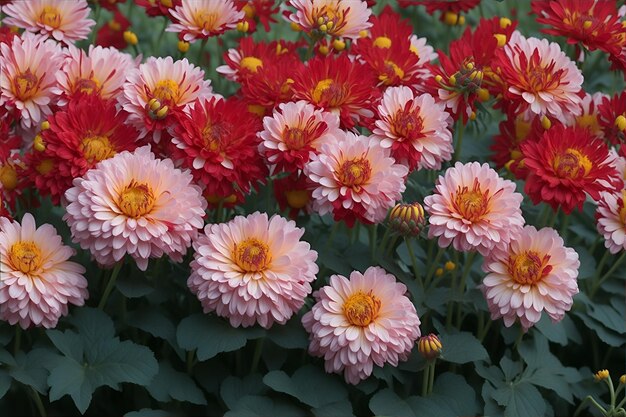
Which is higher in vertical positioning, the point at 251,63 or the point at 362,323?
the point at 251,63

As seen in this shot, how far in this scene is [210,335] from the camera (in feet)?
5.97

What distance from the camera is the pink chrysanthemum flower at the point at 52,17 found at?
2.19 meters

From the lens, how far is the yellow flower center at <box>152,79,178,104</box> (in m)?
1.86

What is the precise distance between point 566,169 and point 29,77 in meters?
1.10

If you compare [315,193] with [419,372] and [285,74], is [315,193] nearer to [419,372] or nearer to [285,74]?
[285,74]

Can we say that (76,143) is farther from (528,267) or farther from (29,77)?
(528,267)

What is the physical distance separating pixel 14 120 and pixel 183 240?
0.56 m

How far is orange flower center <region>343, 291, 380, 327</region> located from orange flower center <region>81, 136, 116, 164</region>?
553 millimetres

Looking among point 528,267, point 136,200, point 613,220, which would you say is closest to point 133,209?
point 136,200

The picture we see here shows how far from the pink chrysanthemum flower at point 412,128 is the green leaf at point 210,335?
1.48ft

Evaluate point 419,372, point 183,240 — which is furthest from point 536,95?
point 183,240

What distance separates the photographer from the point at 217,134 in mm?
1794

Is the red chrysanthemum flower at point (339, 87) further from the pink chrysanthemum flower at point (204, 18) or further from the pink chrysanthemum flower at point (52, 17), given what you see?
the pink chrysanthemum flower at point (52, 17)

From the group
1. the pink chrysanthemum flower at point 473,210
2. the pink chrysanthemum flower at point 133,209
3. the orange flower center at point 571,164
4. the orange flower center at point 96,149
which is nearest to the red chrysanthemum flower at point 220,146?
the pink chrysanthemum flower at point 133,209
